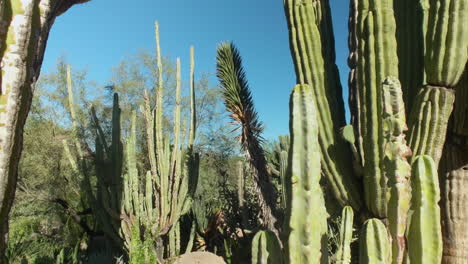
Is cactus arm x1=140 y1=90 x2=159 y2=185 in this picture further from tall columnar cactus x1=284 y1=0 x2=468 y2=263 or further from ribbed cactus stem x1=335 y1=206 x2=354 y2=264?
ribbed cactus stem x1=335 y1=206 x2=354 y2=264

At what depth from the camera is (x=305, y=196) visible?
2.21 metres

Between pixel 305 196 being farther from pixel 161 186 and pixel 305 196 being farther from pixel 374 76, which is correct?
pixel 161 186

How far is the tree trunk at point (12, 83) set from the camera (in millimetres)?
2031

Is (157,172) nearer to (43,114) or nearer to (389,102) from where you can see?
(389,102)

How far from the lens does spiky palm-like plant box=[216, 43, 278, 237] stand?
22.7 feet

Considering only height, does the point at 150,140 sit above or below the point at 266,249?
above

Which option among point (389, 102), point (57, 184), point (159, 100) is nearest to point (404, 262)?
point (389, 102)

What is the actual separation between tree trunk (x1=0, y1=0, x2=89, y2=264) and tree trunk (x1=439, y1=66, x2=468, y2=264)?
3.50 m

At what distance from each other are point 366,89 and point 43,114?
1450 cm

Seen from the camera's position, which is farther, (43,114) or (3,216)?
(43,114)

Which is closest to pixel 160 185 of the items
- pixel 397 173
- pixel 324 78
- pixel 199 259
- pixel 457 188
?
pixel 199 259

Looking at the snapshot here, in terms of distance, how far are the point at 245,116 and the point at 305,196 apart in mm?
5000

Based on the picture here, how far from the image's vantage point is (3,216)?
6.77 ft

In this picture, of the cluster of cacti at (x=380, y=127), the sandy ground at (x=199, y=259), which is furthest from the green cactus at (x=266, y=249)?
the sandy ground at (x=199, y=259)
